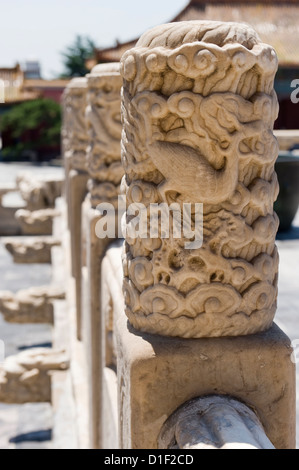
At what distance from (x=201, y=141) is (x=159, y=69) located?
0.19 meters

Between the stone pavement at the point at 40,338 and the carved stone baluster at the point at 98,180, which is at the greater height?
the carved stone baluster at the point at 98,180

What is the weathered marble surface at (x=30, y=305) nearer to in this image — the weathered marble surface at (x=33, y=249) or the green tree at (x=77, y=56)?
the weathered marble surface at (x=33, y=249)

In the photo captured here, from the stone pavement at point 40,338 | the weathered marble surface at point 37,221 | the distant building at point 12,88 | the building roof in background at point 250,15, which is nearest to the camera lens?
the stone pavement at point 40,338

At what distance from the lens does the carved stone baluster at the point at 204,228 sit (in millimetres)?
1486

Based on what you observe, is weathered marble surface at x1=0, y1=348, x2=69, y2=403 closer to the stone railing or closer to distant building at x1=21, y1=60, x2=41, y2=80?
the stone railing

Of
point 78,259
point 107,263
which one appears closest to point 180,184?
point 107,263

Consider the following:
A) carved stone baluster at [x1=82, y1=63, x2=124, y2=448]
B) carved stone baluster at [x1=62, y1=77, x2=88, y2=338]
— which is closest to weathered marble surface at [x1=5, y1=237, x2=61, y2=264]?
carved stone baluster at [x1=62, y1=77, x2=88, y2=338]

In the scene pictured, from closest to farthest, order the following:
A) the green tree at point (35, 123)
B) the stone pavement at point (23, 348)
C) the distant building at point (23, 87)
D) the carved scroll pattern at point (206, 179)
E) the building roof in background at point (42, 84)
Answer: the carved scroll pattern at point (206, 179), the stone pavement at point (23, 348), the green tree at point (35, 123), the distant building at point (23, 87), the building roof in background at point (42, 84)

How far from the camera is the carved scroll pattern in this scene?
1479mm

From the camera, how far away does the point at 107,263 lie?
266 centimetres

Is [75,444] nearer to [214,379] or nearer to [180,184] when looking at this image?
[214,379]

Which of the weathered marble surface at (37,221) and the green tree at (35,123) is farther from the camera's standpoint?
the green tree at (35,123)

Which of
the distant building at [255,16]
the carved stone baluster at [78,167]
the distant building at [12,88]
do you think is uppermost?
the distant building at [255,16]

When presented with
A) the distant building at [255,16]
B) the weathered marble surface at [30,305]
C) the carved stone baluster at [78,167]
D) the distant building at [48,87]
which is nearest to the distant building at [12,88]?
the distant building at [48,87]
